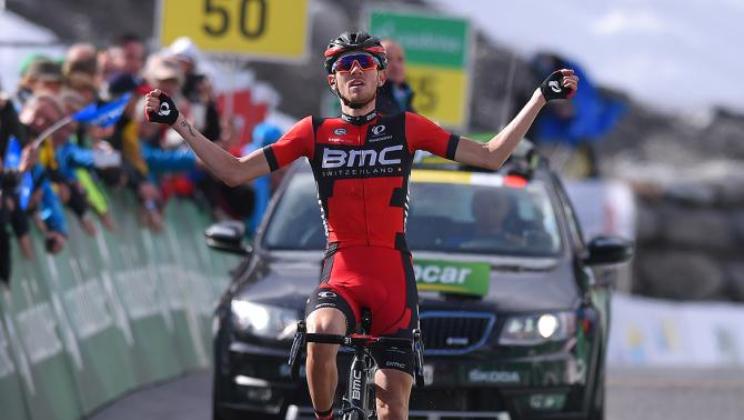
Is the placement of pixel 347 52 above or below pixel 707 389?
above

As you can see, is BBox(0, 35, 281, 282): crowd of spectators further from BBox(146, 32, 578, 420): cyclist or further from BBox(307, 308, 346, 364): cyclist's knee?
BBox(307, 308, 346, 364): cyclist's knee

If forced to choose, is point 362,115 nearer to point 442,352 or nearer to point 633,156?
point 442,352

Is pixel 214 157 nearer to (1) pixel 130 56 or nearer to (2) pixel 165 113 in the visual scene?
(2) pixel 165 113

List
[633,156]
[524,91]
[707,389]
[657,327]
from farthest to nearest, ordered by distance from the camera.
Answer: [633,156], [524,91], [657,327], [707,389]

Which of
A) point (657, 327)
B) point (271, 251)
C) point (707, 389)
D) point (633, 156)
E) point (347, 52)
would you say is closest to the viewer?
point (347, 52)

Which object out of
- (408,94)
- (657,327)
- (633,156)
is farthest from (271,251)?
(633,156)

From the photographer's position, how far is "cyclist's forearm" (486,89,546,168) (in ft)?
29.8

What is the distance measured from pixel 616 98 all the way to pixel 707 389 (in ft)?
62.5

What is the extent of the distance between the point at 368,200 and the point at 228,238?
9.60 feet

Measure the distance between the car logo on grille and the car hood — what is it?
183 mm

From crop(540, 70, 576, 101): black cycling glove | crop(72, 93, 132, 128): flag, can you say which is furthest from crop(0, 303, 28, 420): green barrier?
crop(540, 70, 576, 101): black cycling glove

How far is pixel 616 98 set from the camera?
36000 mm

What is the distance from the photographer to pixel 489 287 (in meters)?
A: 11.4

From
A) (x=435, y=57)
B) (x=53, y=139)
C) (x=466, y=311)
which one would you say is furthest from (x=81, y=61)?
(x=435, y=57)
